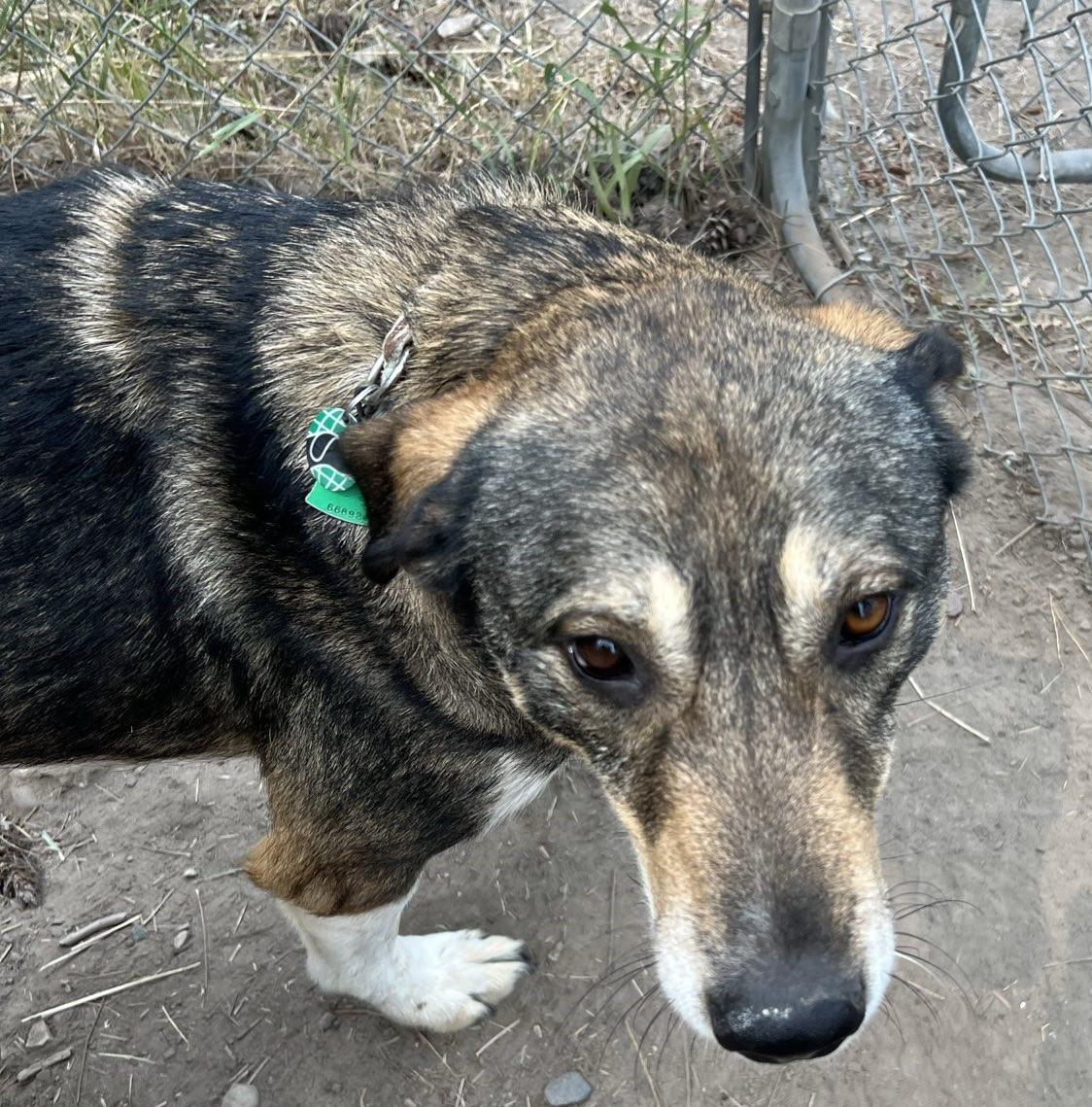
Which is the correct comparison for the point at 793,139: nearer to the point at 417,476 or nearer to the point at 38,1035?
the point at 417,476

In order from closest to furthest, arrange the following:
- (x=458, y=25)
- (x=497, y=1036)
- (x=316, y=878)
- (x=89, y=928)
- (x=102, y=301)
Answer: (x=102, y=301), (x=316, y=878), (x=497, y=1036), (x=89, y=928), (x=458, y=25)

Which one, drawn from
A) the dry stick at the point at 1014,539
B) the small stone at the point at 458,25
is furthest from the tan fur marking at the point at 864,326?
the small stone at the point at 458,25

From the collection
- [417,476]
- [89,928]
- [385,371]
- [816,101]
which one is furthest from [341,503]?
[816,101]

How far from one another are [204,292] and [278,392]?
0.98 feet

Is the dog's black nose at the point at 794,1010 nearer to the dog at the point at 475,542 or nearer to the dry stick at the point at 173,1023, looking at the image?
the dog at the point at 475,542

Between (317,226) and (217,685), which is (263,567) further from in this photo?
(317,226)

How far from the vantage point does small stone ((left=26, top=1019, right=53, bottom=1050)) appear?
3.30 metres

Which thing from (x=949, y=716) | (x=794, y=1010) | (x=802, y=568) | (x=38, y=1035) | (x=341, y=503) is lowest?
(x=38, y=1035)

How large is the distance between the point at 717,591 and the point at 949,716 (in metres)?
2.15

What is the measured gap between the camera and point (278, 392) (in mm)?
2381

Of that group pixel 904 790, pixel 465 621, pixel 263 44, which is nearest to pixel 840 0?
pixel 263 44

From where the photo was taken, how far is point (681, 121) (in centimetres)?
484

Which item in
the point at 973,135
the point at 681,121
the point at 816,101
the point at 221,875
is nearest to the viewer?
the point at 221,875

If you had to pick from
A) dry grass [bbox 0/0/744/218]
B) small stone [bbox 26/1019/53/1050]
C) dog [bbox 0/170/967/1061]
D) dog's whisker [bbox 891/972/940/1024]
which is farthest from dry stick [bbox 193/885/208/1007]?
dry grass [bbox 0/0/744/218]
